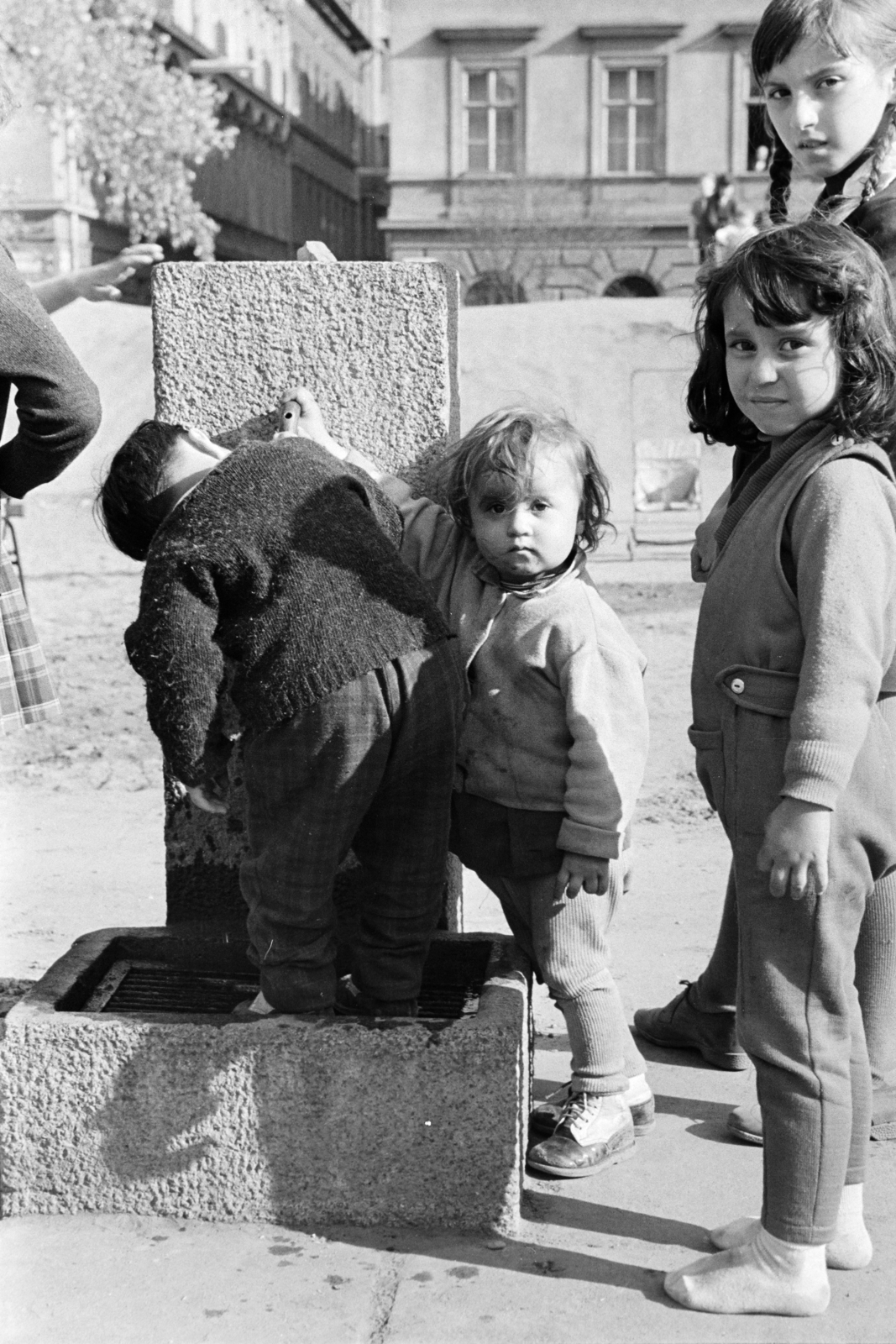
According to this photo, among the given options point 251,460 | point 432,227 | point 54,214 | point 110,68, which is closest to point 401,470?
point 251,460

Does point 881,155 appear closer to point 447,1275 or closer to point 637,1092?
point 637,1092

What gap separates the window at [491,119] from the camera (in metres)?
41.8

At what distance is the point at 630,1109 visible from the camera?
3.14m

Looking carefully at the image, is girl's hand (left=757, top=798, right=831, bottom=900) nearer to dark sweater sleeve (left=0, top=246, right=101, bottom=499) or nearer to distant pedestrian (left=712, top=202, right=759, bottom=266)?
distant pedestrian (left=712, top=202, right=759, bottom=266)

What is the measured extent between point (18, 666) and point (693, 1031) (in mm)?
1617

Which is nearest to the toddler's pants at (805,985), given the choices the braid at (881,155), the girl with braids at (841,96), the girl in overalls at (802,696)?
the girl in overalls at (802,696)

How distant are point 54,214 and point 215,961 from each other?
33482mm

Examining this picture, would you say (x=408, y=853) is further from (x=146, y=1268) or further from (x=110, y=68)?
(x=110, y=68)

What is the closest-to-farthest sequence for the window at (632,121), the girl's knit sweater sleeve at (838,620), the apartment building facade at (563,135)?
1. the girl's knit sweater sleeve at (838,620)
2. the apartment building facade at (563,135)
3. the window at (632,121)

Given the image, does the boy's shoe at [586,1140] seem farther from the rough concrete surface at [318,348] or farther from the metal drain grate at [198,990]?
the rough concrete surface at [318,348]

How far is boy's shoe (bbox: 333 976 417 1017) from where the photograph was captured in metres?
2.90

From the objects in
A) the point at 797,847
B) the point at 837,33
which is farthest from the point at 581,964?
the point at 837,33

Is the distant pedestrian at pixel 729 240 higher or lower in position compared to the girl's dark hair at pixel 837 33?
lower

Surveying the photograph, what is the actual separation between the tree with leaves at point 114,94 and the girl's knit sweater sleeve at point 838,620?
15.9 m
